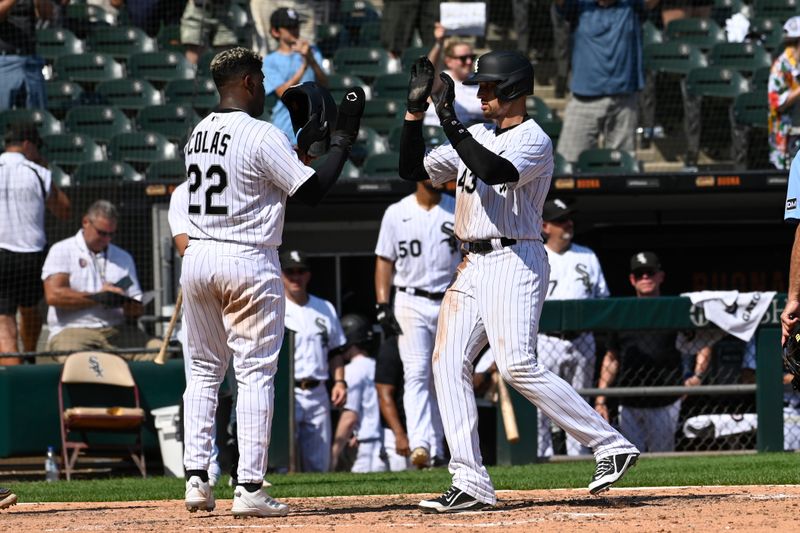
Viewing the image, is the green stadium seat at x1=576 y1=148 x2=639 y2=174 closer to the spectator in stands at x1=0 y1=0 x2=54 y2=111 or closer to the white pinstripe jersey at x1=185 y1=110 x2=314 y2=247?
the spectator in stands at x1=0 y1=0 x2=54 y2=111

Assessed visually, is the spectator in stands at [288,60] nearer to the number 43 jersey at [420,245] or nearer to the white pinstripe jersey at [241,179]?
the number 43 jersey at [420,245]

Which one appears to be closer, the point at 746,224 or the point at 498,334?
the point at 498,334

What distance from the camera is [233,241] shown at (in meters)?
5.13

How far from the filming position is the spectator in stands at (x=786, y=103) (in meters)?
11.2

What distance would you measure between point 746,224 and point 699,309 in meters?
2.56

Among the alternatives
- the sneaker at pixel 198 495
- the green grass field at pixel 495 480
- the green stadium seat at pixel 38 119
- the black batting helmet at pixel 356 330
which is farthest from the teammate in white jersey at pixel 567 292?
the green stadium seat at pixel 38 119

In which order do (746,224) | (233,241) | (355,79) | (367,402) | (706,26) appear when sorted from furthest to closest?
1. (706,26)
2. (355,79)
3. (746,224)
4. (367,402)
5. (233,241)

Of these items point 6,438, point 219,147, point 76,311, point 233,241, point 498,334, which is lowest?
point 6,438

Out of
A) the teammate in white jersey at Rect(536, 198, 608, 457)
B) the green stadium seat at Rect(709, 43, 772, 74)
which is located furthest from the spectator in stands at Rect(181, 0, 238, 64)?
the teammate in white jersey at Rect(536, 198, 608, 457)

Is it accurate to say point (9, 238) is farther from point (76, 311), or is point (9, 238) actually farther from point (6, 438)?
point (6, 438)

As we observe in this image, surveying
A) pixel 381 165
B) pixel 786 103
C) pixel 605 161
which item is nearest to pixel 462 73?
pixel 381 165

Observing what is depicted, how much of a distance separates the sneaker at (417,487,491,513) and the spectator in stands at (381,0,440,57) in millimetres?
8926

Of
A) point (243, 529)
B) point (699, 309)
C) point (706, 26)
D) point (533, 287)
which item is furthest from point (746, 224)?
point (243, 529)

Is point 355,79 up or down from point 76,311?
up
